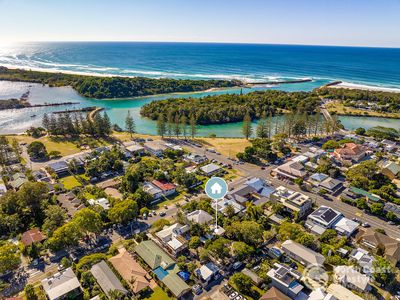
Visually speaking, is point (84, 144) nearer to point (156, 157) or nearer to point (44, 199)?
point (156, 157)

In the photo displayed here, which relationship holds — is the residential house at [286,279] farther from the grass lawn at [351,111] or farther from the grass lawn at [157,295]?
the grass lawn at [351,111]

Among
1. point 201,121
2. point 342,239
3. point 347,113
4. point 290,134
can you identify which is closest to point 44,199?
point 342,239

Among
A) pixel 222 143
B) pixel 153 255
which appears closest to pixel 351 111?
pixel 222 143

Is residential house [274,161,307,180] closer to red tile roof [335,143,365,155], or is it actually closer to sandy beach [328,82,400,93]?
red tile roof [335,143,365,155]

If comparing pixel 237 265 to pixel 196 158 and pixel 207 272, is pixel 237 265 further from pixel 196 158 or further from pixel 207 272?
pixel 196 158

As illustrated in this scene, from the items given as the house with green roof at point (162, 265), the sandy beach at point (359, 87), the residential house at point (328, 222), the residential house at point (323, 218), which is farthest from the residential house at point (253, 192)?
the sandy beach at point (359, 87)
